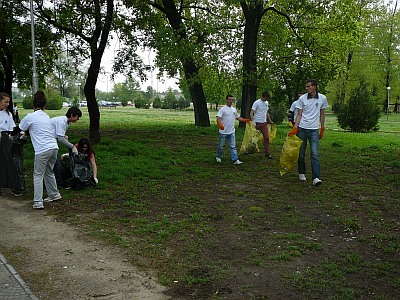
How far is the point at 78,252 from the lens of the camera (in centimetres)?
493

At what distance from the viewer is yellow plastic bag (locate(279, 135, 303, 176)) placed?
8.39 meters

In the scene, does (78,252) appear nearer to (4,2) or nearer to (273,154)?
(273,154)

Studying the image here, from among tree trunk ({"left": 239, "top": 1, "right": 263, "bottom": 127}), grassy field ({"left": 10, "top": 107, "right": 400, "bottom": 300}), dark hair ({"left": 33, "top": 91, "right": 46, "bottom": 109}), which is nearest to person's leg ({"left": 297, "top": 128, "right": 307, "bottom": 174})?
grassy field ({"left": 10, "top": 107, "right": 400, "bottom": 300})

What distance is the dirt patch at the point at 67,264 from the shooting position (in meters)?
3.95

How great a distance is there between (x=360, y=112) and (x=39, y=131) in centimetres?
1890

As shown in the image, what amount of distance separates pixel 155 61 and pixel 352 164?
7.88 meters

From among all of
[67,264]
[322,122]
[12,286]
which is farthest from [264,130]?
[12,286]

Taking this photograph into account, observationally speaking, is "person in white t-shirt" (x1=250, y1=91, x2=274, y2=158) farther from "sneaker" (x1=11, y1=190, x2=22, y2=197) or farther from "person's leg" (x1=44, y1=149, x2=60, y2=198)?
"sneaker" (x1=11, y1=190, x2=22, y2=197)

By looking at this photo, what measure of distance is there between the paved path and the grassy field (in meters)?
1.14

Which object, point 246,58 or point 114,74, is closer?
point 114,74

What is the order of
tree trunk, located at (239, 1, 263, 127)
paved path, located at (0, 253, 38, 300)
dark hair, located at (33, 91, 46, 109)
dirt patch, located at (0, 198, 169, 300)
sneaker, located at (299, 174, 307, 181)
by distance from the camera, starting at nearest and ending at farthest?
paved path, located at (0, 253, 38, 300), dirt patch, located at (0, 198, 169, 300), dark hair, located at (33, 91, 46, 109), sneaker, located at (299, 174, 307, 181), tree trunk, located at (239, 1, 263, 127)

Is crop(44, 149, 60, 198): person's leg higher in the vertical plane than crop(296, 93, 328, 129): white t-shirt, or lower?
lower

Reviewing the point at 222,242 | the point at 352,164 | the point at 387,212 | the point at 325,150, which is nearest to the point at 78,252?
the point at 222,242

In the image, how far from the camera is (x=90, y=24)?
1277 cm
